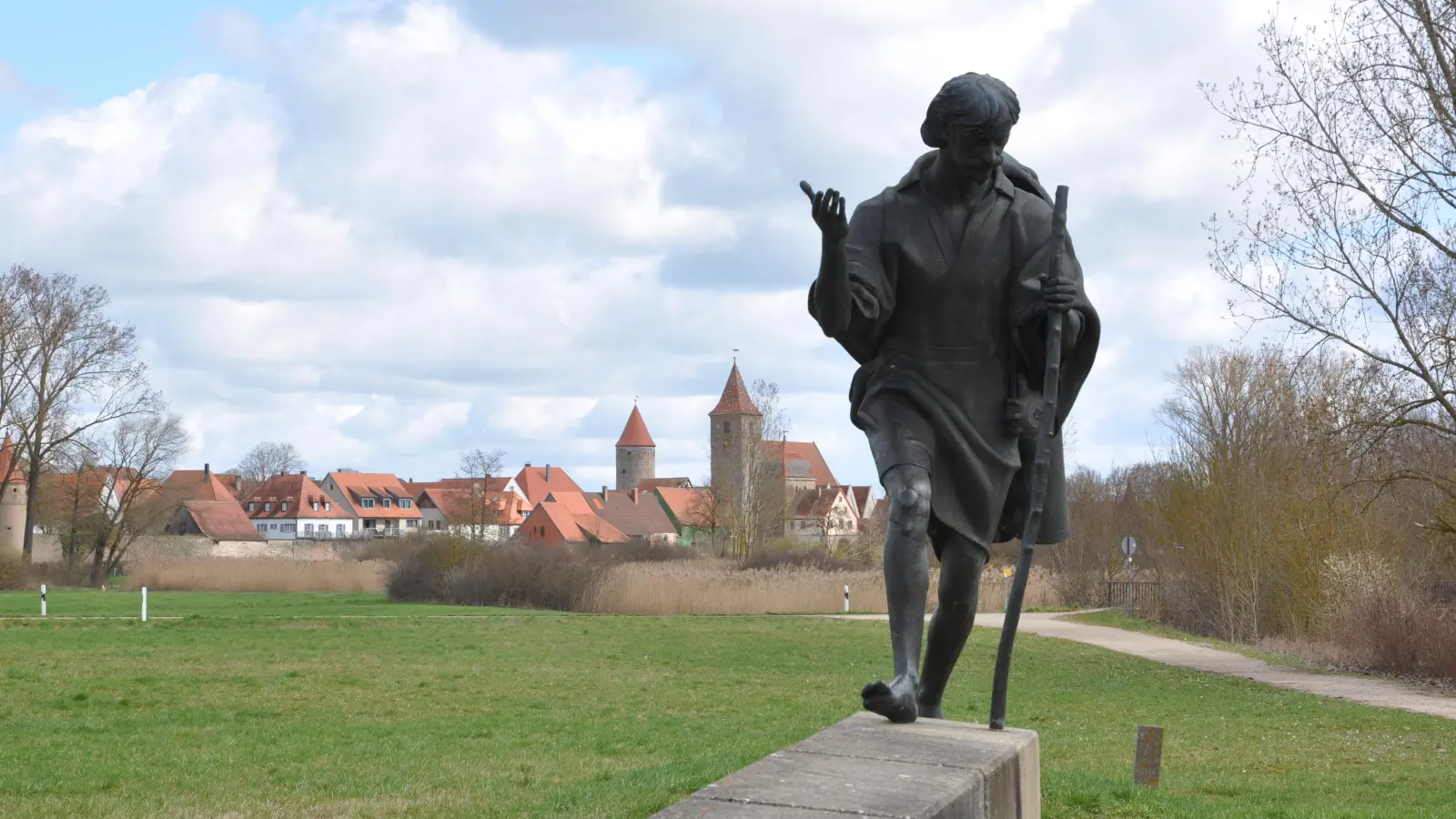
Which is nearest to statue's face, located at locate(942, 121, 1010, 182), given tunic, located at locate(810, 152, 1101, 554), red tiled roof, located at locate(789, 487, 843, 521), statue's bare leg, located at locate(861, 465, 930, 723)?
tunic, located at locate(810, 152, 1101, 554)

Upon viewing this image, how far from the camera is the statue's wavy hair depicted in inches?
215

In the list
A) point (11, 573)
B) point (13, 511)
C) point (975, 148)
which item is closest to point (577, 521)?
point (13, 511)

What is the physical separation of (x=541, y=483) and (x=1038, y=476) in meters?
122

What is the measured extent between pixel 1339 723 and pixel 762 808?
47.2ft

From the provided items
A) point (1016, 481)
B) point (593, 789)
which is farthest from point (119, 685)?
point (1016, 481)

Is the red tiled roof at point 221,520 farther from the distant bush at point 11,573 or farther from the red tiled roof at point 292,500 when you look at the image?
the distant bush at point 11,573

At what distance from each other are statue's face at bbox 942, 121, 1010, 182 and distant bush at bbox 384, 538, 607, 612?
3375cm

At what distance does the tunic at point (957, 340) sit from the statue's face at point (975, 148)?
0.52 ft

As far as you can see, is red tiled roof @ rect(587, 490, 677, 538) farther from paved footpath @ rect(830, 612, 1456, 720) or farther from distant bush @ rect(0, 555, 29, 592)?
paved footpath @ rect(830, 612, 1456, 720)

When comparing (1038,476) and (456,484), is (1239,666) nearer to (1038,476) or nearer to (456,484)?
(1038,476)

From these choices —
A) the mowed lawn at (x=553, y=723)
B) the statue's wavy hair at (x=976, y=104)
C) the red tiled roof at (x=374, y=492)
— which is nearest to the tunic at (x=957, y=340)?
the statue's wavy hair at (x=976, y=104)

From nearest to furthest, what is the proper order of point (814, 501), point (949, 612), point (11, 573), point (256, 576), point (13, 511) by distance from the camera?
point (949, 612)
point (256, 576)
point (11, 573)
point (13, 511)
point (814, 501)

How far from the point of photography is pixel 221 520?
9738cm

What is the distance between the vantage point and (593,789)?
969 cm
